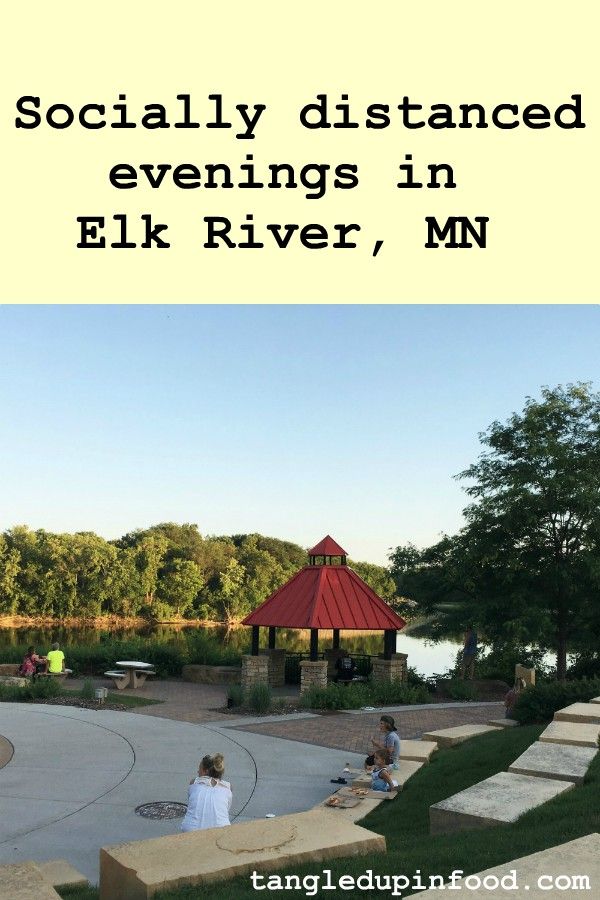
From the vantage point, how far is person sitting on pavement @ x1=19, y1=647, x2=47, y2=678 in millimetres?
21781

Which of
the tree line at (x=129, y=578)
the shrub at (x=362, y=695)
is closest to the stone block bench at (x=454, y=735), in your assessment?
the shrub at (x=362, y=695)

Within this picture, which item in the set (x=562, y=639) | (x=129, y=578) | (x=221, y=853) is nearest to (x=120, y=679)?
(x=562, y=639)

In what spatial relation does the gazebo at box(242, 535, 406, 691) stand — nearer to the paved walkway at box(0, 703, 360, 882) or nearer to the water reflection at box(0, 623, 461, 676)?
the paved walkway at box(0, 703, 360, 882)

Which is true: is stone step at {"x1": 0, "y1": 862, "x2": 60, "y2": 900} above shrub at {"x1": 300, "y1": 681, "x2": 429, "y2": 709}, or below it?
above

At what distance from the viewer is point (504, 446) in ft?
81.9

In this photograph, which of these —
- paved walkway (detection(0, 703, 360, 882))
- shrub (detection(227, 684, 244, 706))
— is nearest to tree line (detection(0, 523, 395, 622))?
shrub (detection(227, 684, 244, 706))

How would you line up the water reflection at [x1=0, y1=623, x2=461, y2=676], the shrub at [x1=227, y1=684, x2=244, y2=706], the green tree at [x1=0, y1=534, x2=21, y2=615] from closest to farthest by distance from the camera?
the shrub at [x1=227, y1=684, x2=244, y2=706] < the water reflection at [x1=0, y1=623, x2=461, y2=676] < the green tree at [x1=0, y1=534, x2=21, y2=615]

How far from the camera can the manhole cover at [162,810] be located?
9516mm

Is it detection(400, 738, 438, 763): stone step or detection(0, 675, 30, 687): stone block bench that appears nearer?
detection(400, 738, 438, 763): stone step

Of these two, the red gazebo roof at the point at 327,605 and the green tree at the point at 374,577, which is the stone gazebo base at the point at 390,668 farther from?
the green tree at the point at 374,577

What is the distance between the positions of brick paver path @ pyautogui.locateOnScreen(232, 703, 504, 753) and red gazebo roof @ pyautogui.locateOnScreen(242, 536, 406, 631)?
12.0ft

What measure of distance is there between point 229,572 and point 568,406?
59.9 meters

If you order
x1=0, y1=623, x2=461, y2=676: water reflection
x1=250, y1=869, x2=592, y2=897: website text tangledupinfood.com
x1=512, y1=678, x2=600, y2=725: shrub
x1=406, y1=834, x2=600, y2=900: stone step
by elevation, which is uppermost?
x1=406, y1=834, x2=600, y2=900: stone step
